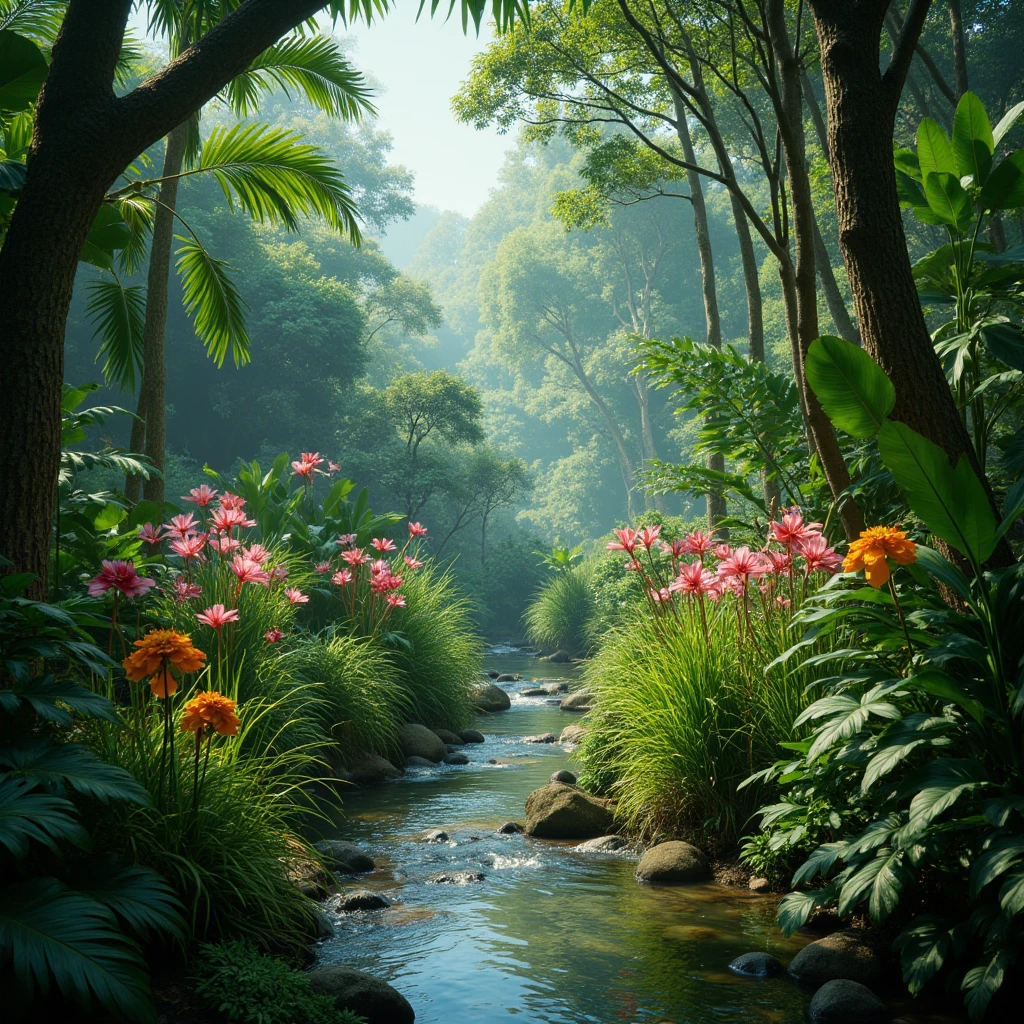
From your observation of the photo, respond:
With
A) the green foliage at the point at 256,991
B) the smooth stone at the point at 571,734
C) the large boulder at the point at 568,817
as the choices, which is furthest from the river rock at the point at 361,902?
the smooth stone at the point at 571,734

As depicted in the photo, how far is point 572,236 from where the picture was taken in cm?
3644

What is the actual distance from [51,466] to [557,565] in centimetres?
1506

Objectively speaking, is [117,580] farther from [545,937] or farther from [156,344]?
[156,344]

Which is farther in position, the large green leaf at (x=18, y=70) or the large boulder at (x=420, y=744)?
the large boulder at (x=420, y=744)

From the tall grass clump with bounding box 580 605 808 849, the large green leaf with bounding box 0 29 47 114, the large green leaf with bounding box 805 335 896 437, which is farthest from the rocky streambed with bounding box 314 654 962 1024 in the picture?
the large green leaf with bounding box 0 29 47 114

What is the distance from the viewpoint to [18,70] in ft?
12.3

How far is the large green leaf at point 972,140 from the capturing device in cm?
341

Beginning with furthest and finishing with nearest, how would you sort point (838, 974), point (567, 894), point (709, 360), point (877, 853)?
1. point (709, 360)
2. point (567, 894)
3. point (838, 974)
4. point (877, 853)

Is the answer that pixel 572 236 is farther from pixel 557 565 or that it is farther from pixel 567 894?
pixel 567 894

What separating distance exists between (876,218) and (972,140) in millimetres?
648

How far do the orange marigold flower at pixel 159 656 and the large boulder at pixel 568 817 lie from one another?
286cm

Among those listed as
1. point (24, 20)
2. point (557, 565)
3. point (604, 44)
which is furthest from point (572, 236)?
point (24, 20)

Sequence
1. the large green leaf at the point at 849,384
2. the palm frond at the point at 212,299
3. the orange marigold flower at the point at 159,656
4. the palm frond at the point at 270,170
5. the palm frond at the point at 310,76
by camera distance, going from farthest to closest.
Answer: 1. the palm frond at the point at 310,76
2. the palm frond at the point at 212,299
3. the palm frond at the point at 270,170
4. the large green leaf at the point at 849,384
5. the orange marigold flower at the point at 159,656

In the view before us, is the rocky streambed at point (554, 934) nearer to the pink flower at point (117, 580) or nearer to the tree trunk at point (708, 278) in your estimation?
the pink flower at point (117, 580)
